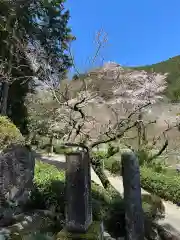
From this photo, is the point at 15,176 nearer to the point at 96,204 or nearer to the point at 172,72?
the point at 96,204

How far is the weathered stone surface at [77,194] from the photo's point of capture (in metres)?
3.48

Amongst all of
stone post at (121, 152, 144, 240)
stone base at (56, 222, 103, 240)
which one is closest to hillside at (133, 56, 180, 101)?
stone post at (121, 152, 144, 240)

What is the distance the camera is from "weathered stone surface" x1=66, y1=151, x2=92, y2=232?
137 inches

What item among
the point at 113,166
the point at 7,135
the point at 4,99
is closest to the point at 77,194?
the point at 7,135

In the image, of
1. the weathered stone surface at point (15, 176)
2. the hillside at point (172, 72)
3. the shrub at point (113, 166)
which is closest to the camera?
the weathered stone surface at point (15, 176)

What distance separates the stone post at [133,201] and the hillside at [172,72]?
1473 centimetres

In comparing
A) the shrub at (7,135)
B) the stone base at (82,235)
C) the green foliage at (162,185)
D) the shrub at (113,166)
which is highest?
the shrub at (7,135)

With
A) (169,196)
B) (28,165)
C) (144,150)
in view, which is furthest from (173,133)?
(28,165)

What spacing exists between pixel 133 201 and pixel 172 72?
69.1ft

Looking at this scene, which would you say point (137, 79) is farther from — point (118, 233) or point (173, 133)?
point (173, 133)

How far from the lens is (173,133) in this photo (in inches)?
633

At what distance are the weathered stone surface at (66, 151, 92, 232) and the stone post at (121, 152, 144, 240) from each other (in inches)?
48.1

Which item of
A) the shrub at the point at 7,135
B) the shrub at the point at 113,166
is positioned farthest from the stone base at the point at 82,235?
the shrub at the point at 113,166

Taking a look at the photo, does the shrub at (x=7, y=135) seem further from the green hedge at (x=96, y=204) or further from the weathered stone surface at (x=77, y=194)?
the weathered stone surface at (x=77, y=194)
